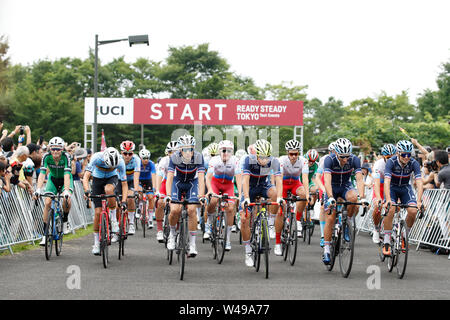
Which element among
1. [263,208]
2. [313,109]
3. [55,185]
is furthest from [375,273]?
[313,109]

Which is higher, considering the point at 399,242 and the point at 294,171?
the point at 294,171

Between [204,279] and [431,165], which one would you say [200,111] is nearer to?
[431,165]

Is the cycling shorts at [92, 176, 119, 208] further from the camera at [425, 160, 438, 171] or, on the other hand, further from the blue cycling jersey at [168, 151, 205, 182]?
the camera at [425, 160, 438, 171]

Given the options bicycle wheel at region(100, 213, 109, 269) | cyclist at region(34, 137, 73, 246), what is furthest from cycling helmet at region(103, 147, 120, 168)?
cyclist at region(34, 137, 73, 246)

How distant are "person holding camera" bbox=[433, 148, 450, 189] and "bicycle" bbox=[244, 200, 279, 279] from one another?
5319 mm

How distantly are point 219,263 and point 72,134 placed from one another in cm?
5096

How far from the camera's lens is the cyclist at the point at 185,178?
412 inches

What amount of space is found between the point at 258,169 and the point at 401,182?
244cm

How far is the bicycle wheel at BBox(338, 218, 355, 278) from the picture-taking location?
377 inches

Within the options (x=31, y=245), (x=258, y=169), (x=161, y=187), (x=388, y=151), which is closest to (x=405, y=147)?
(x=388, y=151)

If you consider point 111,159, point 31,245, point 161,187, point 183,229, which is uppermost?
point 111,159

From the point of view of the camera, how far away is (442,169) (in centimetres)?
1404

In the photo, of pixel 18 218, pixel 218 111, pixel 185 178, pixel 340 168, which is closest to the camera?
pixel 340 168
